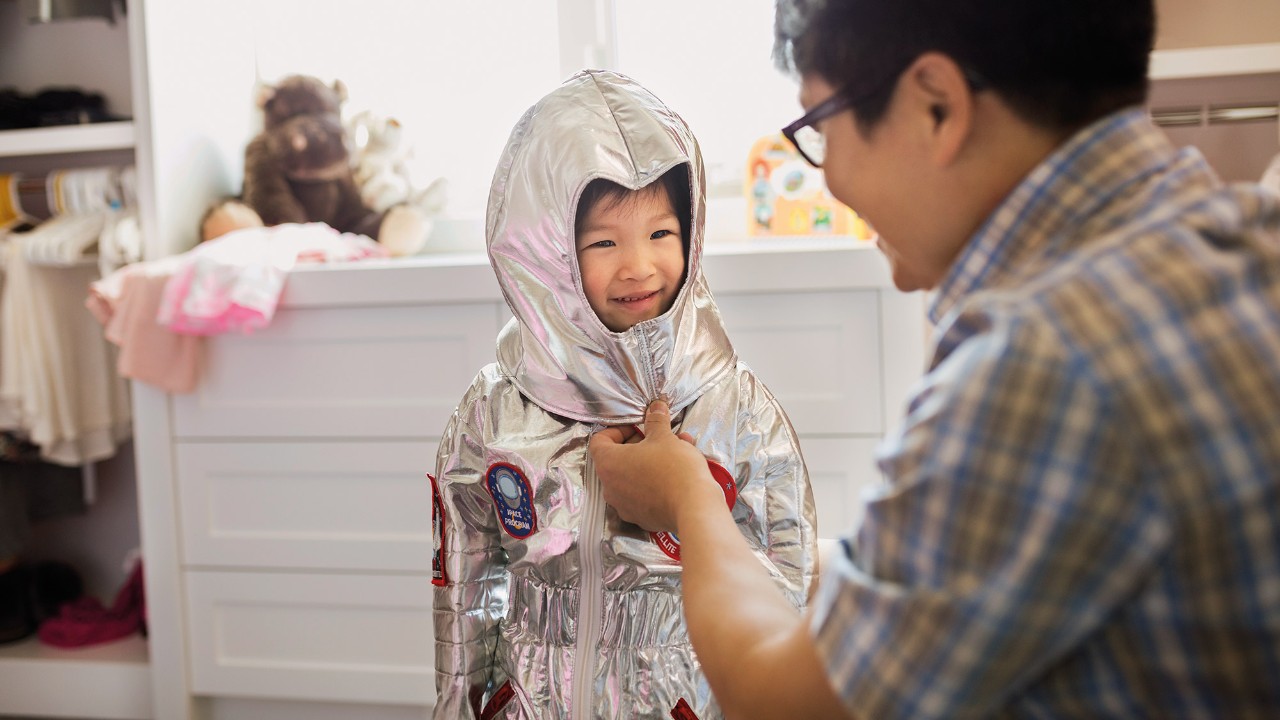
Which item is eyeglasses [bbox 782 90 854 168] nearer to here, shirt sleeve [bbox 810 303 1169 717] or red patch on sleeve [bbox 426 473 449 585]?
shirt sleeve [bbox 810 303 1169 717]

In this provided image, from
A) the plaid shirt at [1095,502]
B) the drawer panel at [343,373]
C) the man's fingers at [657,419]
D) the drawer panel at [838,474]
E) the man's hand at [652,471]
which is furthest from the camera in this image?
the drawer panel at [343,373]

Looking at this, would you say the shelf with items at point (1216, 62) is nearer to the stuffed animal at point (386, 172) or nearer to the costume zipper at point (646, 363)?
the costume zipper at point (646, 363)

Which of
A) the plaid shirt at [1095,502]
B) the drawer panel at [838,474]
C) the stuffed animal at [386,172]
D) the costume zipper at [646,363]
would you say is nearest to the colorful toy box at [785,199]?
the drawer panel at [838,474]

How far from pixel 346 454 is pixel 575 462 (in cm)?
107

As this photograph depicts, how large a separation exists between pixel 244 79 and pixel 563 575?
195cm

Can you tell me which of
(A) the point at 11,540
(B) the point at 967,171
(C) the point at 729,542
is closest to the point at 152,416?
(A) the point at 11,540

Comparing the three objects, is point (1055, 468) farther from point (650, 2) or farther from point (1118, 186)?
point (650, 2)

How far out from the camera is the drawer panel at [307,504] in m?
2.07

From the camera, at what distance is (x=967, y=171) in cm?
63

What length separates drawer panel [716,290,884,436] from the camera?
1.90 meters

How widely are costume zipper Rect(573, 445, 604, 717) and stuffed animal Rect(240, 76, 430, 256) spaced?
4.87ft

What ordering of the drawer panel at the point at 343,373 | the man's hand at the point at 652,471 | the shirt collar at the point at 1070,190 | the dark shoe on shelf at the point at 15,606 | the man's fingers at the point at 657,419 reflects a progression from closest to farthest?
the shirt collar at the point at 1070,190 < the man's hand at the point at 652,471 < the man's fingers at the point at 657,419 < the drawer panel at the point at 343,373 < the dark shoe on shelf at the point at 15,606

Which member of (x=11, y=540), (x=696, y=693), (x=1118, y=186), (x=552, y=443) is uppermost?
Result: (x=1118, y=186)

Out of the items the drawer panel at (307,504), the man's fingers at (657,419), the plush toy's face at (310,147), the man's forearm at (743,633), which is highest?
the plush toy's face at (310,147)
